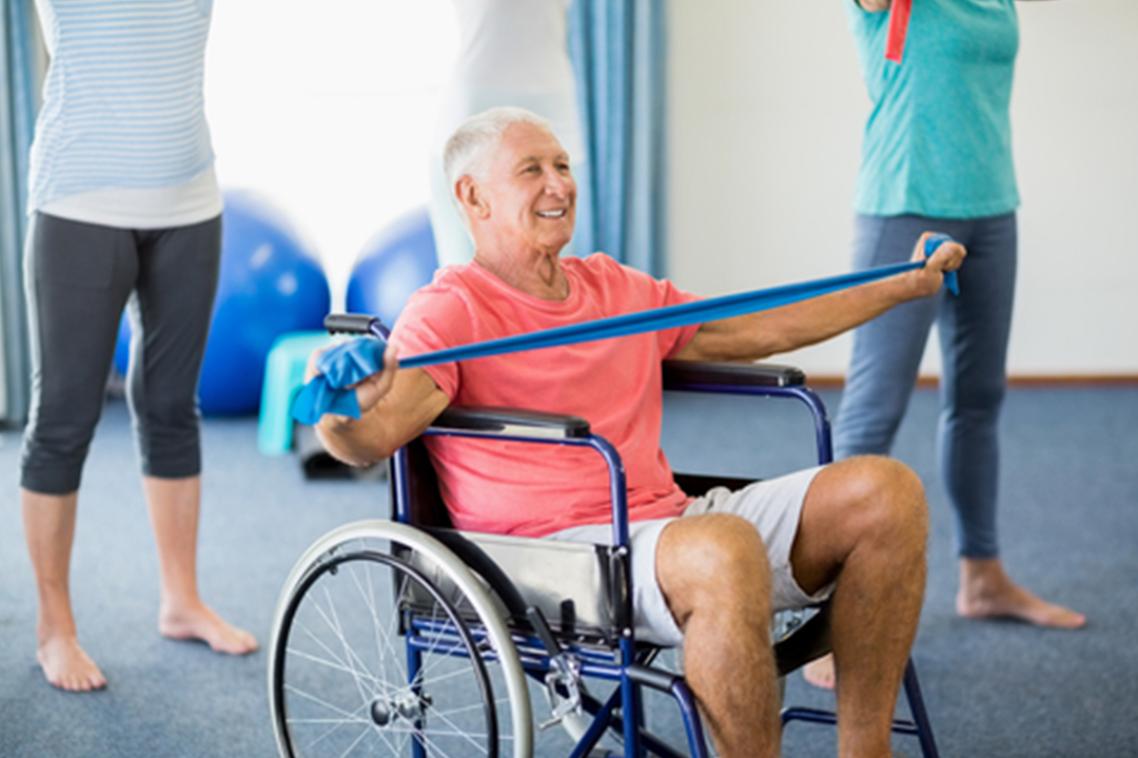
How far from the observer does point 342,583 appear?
10.5ft

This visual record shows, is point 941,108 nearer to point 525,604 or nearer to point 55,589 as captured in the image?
point 525,604

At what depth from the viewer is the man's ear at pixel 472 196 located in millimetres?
2068

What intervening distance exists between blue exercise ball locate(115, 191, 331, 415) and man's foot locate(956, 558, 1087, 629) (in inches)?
90.7

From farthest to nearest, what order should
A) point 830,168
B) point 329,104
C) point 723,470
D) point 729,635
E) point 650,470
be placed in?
1. point 830,168
2. point 329,104
3. point 723,470
4. point 650,470
5. point 729,635

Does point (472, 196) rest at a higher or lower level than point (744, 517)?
higher

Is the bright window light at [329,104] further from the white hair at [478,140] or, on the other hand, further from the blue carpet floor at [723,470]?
the white hair at [478,140]

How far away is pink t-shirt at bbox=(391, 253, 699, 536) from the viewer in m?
1.93

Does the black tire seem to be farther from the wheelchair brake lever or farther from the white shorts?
the white shorts

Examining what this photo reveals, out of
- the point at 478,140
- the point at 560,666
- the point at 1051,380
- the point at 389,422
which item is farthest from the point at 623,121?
the point at 560,666

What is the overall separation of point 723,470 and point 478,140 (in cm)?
216

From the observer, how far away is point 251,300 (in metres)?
4.48

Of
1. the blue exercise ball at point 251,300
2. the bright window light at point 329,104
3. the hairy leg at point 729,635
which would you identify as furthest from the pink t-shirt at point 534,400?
the bright window light at point 329,104

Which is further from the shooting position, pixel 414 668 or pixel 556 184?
pixel 556 184

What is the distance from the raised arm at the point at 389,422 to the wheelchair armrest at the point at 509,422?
0.08 feet
